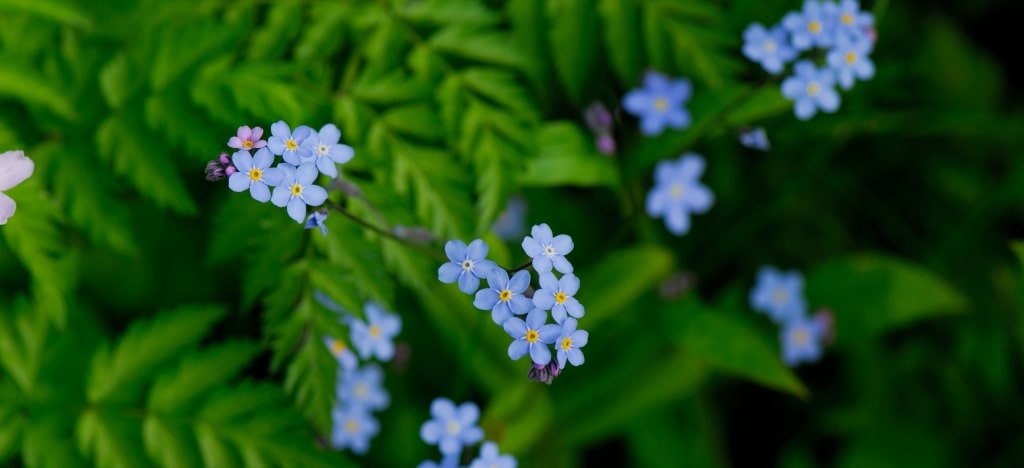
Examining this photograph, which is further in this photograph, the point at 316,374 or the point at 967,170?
the point at 967,170

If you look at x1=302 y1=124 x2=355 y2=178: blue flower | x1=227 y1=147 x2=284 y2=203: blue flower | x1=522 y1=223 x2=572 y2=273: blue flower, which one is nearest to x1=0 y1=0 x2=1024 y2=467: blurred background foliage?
x1=302 y1=124 x2=355 y2=178: blue flower

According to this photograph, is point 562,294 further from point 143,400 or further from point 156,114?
point 143,400

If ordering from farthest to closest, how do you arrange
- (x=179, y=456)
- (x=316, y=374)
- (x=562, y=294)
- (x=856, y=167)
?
(x=856, y=167), (x=179, y=456), (x=316, y=374), (x=562, y=294)

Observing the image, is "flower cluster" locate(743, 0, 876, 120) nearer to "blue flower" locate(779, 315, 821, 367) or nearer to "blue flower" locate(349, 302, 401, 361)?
"blue flower" locate(779, 315, 821, 367)

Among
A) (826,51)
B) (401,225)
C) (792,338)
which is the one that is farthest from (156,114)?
(792,338)

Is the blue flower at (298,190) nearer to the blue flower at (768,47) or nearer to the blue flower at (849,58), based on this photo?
the blue flower at (768,47)
